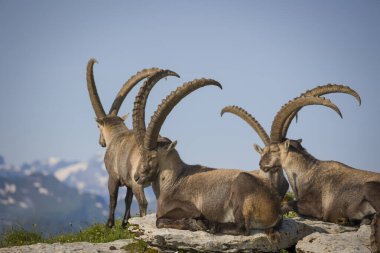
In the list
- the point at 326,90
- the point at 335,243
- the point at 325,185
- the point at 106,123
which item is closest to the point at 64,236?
the point at 106,123

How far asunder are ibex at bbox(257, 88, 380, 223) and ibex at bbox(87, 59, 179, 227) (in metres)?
3.31

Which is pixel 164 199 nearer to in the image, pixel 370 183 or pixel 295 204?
pixel 295 204

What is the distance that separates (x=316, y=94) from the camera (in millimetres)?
15836

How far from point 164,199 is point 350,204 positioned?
4384 mm

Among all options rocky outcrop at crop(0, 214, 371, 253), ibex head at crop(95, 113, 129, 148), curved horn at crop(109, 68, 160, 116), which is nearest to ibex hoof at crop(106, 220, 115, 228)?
ibex head at crop(95, 113, 129, 148)

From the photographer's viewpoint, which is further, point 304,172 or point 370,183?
point 304,172

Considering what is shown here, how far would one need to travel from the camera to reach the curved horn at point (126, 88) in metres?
17.9

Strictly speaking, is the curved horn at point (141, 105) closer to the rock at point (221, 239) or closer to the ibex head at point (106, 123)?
the rock at point (221, 239)

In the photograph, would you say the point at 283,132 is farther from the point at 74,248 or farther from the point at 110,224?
the point at 74,248

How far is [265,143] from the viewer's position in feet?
52.0

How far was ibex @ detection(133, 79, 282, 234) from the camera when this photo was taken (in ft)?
37.7

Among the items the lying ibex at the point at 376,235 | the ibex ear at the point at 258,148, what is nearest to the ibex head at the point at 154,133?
the ibex ear at the point at 258,148

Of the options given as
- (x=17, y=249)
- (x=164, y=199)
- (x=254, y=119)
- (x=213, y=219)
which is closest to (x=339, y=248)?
(x=213, y=219)

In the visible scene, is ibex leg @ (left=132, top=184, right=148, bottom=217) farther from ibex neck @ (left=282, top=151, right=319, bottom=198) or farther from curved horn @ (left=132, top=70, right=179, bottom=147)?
ibex neck @ (left=282, top=151, right=319, bottom=198)
